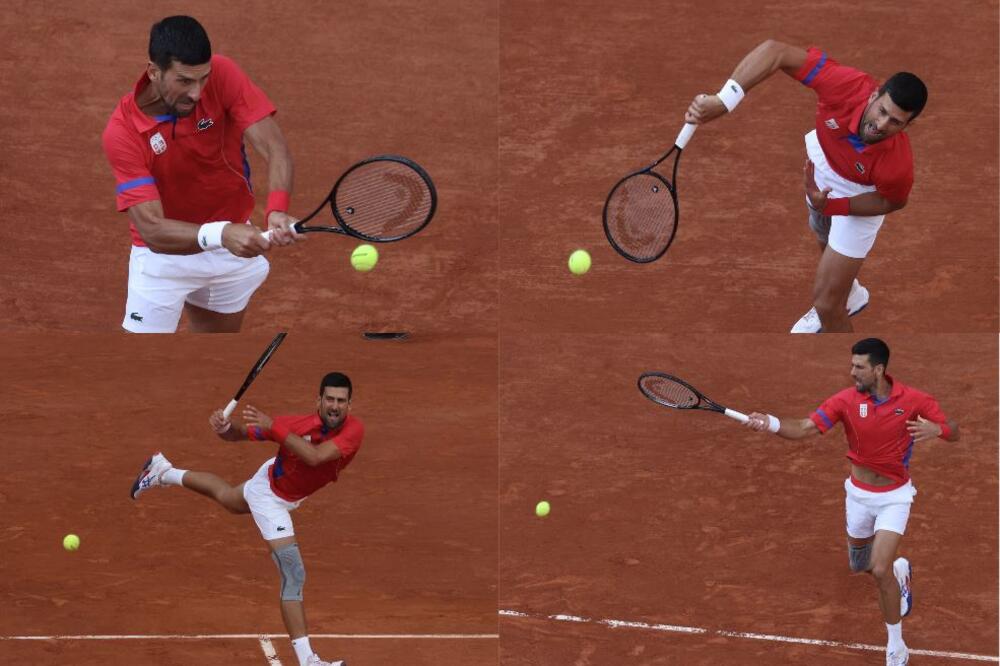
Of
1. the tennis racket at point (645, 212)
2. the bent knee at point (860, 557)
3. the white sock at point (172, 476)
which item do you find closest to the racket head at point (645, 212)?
the tennis racket at point (645, 212)

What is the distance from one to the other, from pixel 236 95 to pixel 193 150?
27 cm

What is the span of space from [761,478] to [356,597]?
2066 millimetres

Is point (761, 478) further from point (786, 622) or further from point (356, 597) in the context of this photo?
point (356, 597)

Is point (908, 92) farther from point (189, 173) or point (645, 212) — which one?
point (189, 173)

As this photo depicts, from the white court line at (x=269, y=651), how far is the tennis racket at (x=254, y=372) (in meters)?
1.12

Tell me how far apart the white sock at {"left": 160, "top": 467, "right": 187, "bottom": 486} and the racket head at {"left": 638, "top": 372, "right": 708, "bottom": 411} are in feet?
7.13

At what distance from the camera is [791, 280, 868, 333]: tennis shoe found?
718cm

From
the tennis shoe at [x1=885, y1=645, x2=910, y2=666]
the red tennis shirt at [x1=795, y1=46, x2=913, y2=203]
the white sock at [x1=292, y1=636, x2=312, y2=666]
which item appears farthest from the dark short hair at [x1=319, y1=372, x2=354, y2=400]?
the tennis shoe at [x1=885, y1=645, x2=910, y2=666]

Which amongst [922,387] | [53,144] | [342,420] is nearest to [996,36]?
[922,387]

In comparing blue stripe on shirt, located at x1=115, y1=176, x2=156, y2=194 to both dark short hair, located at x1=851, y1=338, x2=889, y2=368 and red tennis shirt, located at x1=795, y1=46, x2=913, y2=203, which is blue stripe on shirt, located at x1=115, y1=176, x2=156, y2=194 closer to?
red tennis shirt, located at x1=795, y1=46, x2=913, y2=203

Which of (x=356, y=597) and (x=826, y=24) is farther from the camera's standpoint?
(x=826, y=24)

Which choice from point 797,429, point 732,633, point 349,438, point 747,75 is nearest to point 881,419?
point 797,429

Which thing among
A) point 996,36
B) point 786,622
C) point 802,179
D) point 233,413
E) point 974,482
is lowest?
point 786,622

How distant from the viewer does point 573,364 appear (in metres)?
7.52
